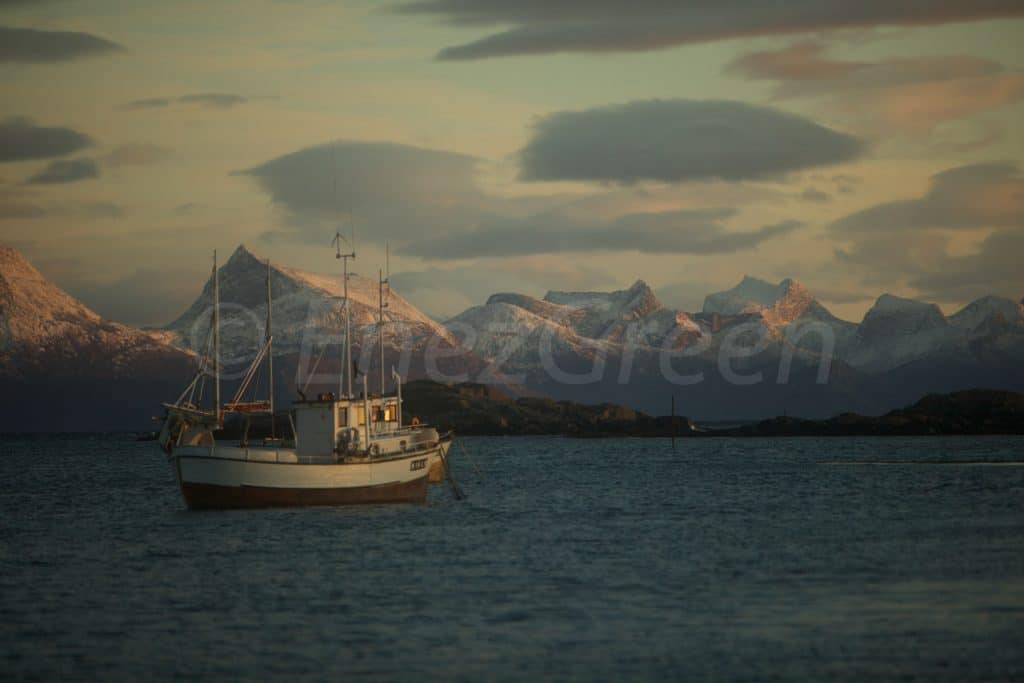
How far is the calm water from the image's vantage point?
105ft

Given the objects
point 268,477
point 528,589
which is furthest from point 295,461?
point 528,589

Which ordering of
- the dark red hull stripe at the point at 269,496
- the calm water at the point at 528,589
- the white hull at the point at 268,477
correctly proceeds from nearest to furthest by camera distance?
the calm water at the point at 528,589
the white hull at the point at 268,477
the dark red hull stripe at the point at 269,496

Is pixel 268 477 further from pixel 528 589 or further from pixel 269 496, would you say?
pixel 528 589

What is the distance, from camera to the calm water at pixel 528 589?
105 feet

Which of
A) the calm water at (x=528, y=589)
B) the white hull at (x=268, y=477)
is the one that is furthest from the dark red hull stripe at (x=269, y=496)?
the calm water at (x=528, y=589)

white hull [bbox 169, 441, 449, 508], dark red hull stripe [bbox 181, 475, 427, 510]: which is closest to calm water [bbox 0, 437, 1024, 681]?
dark red hull stripe [bbox 181, 475, 427, 510]

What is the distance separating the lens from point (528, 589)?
1727 inches

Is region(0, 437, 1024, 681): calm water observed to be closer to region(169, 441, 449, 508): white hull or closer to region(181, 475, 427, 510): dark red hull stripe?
region(181, 475, 427, 510): dark red hull stripe

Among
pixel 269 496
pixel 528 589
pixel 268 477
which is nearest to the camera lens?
pixel 528 589

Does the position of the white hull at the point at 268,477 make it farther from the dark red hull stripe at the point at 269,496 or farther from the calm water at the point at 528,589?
the calm water at the point at 528,589

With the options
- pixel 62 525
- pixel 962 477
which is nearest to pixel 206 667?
pixel 62 525

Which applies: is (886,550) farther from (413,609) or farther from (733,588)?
(413,609)

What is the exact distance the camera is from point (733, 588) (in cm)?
4294

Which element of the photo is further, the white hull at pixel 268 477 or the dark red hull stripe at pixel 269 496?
the dark red hull stripe at pixel 269 496
